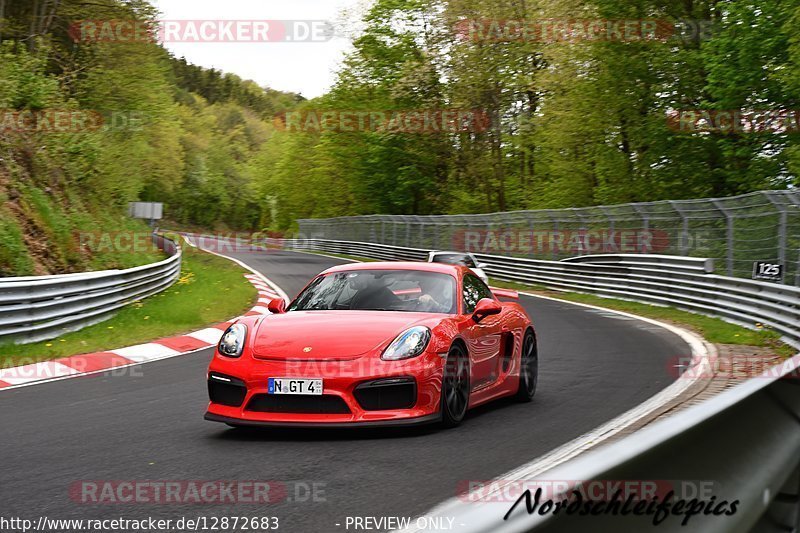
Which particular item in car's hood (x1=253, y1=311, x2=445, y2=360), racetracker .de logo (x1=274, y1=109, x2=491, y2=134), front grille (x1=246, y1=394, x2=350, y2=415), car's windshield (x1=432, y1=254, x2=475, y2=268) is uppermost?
racetracker .de logo (x1=274, y1=109, x2=491, y2=134)

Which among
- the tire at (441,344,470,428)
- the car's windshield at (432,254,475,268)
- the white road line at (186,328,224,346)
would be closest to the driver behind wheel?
the tire at (441,344,470,428)

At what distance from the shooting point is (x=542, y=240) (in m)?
31.5

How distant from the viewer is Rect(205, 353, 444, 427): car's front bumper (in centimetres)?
646

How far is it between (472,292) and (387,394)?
205 cm

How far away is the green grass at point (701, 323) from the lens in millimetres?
13928

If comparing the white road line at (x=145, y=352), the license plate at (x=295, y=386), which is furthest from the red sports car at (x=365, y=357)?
the white road line at (x=145, y=352)

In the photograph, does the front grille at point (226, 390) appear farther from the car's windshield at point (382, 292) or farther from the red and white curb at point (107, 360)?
the red and white curb at point (107, 360)

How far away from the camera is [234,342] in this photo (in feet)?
22.9

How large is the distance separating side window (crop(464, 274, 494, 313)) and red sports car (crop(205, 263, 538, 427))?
26 millimetres

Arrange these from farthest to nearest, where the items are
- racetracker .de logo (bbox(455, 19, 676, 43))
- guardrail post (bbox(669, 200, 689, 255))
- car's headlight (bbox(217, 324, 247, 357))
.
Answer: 1. racetracker .de logo (bbox(455, 19, 676, 43))
2. guardrail post (bbox(669, 200, 689, 255))
3. car's headlight (bbox(217, 324, 247, 357))

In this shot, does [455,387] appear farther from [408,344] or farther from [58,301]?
[58,301]

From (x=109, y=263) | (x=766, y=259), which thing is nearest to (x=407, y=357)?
(x=766, y=259)

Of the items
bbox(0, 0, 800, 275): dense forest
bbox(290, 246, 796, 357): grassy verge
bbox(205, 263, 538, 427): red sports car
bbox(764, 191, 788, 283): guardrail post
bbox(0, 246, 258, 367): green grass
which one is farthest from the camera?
bbox(0, 0, 800, 275): dense forest

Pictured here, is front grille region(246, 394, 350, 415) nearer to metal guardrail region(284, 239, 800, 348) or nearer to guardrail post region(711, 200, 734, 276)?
metal guardrail region(284, 239, 800, 348)
